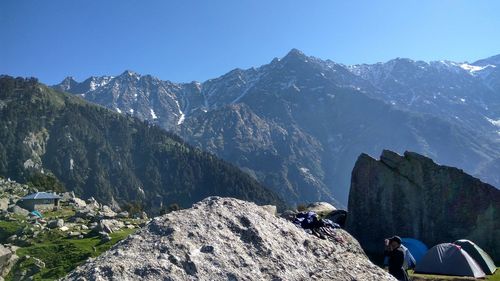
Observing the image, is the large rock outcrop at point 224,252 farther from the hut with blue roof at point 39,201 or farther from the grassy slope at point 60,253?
the hut with blue roof at point 39,201

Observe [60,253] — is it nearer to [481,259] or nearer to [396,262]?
[396,262]

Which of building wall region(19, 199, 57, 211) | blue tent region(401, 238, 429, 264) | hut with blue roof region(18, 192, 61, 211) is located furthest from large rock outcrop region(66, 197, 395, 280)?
hut with blue roof region(18, 192, 61, 211)

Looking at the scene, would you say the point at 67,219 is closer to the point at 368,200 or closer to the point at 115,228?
the point at 115,228

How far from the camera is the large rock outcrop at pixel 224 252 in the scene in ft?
33.7

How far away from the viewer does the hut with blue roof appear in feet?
223

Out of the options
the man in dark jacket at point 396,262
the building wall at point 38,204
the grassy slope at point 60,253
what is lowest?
the building wall at point 38,204

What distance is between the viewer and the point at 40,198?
7100 cm

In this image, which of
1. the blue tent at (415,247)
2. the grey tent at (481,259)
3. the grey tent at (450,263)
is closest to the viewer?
the grey tent at (450,263)

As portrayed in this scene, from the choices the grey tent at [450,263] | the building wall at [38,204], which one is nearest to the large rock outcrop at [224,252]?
the grey tent at [450,263]

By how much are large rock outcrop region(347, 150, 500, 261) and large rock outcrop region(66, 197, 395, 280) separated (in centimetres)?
2711

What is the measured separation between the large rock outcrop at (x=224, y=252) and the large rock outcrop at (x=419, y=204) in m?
27.1

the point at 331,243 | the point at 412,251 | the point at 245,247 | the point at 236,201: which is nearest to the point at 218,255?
the point at 245,247

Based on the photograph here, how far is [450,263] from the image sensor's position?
30.4 metres

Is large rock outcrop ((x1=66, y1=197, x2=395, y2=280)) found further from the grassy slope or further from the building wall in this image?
the building wall
